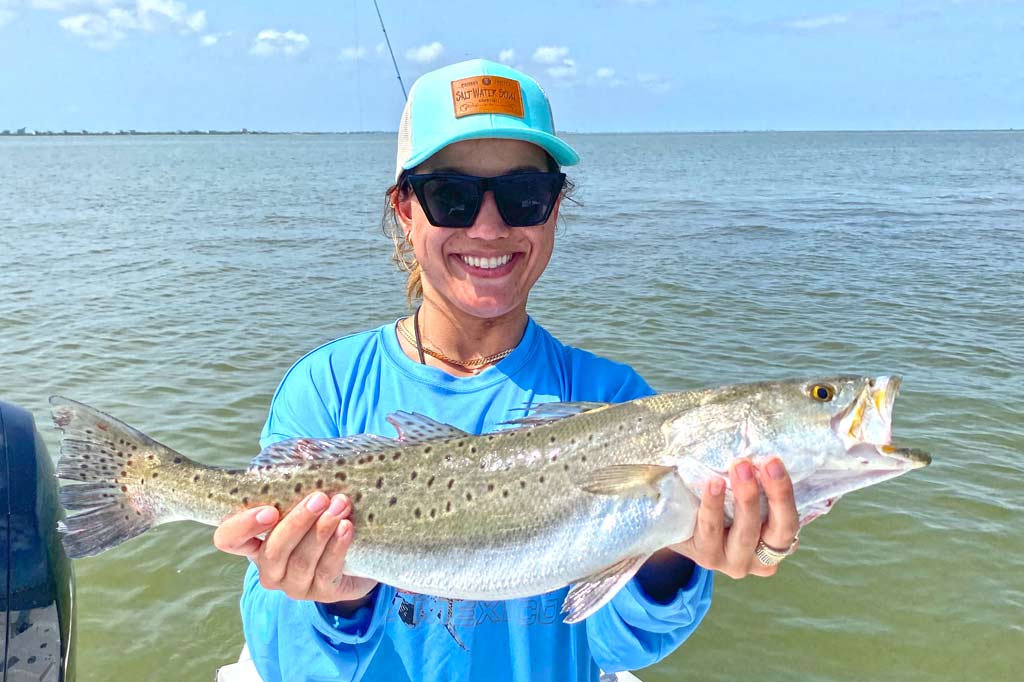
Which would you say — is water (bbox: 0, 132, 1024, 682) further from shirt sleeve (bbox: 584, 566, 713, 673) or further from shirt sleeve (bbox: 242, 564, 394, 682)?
shirt sleeve (bbox: 242, 564, 394, 682)

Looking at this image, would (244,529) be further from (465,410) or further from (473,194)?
(473,194)

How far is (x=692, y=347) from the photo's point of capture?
557 inches

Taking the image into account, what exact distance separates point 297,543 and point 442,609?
0.68 metres

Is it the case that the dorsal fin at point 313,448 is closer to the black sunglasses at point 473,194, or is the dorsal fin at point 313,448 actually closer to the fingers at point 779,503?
the black sunglasses at point 473,194

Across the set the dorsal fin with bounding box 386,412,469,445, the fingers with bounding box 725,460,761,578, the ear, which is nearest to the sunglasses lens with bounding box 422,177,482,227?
the ear

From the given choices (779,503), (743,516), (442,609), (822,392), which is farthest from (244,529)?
(822,392)

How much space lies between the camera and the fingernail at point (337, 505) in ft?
9.52

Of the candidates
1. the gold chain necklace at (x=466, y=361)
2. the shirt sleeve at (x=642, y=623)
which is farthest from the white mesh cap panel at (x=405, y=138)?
the shirt sleeve at (x=642, y=623)

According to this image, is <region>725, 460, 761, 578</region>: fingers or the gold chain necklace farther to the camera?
the gold chain necklace

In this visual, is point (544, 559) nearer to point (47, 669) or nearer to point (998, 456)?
point (47, 669)

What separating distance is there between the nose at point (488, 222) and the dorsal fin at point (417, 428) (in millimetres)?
796

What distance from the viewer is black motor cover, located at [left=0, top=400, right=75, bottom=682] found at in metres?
3.27

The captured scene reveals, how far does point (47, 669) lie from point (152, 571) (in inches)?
174

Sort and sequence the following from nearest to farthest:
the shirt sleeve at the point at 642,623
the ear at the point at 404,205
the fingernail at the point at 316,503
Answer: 1. the fingernail at the point at 316,503
2. the shirt sleeve at the point at 642,623
3. the ear at the point at 404,205
